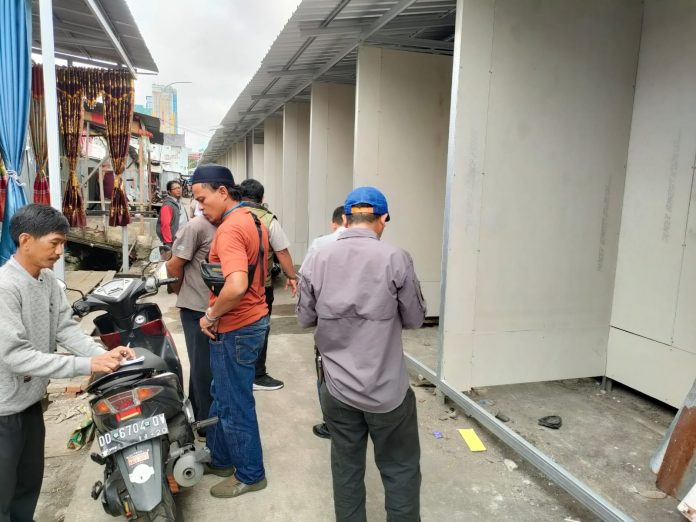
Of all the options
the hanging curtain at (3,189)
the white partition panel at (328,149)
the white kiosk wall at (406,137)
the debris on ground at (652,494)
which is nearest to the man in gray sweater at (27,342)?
the hanging curtain at (3,189)

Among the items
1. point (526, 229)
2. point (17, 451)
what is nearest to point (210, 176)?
point (17, 451)

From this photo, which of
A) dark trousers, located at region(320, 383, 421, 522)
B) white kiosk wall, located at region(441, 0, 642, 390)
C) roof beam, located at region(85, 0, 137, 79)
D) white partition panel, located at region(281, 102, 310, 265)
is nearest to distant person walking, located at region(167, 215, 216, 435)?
dark trousers, located at region(320, 383, 421, 522)

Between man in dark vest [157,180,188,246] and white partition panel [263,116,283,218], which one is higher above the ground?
white partition panel [263,116,283,218]

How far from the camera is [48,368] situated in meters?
1.92

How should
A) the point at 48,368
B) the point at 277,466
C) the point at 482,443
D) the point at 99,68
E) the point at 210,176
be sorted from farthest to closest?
the point at 99,68
the point at 482,443
the point at 277,466
the point at 210,176
the point at 48,368

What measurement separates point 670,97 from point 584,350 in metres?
2.23

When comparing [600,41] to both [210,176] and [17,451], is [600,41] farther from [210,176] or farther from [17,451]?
[17,451]

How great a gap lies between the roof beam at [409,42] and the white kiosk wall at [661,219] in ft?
7.15

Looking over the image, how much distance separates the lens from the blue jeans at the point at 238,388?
2658 millimetres

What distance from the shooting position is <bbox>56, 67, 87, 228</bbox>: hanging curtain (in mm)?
6672

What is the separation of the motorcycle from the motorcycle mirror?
0.28 metres

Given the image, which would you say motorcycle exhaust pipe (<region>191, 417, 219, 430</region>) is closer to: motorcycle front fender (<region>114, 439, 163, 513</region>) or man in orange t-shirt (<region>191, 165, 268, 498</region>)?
man in orange t-shirt (<region>191, 165, 268, 498</region>)

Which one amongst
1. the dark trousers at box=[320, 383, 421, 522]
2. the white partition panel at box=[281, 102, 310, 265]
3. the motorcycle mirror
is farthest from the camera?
the white partition panel at box=[281, 102, 310, 265]

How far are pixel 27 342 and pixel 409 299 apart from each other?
156 centimetres
